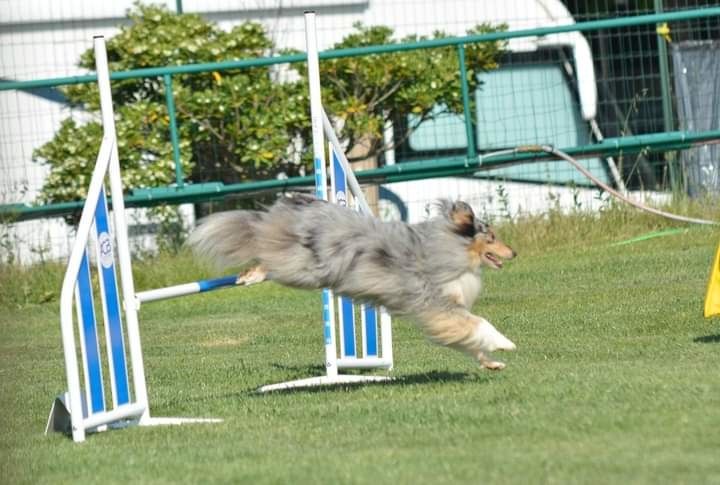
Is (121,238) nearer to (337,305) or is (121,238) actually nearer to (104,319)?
(104,319)

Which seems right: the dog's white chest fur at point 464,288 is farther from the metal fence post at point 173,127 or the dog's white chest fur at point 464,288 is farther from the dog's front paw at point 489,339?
the metal fence post at point 173,127

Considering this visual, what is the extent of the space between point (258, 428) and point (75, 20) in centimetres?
893

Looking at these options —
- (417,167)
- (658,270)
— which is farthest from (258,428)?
(417,167)

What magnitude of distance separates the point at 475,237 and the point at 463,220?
111mm

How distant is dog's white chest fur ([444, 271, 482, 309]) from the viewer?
7719 mm

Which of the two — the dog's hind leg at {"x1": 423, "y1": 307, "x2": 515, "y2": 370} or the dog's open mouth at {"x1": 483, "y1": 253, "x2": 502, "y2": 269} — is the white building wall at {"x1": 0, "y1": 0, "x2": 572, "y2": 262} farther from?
the dog's hind leg at {"x1": 423, "y1": 307, "x2": 515, "y2": 370}

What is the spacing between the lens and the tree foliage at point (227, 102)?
14.0m

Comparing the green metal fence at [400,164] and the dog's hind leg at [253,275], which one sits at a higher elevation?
the green metal fence at [400,164]

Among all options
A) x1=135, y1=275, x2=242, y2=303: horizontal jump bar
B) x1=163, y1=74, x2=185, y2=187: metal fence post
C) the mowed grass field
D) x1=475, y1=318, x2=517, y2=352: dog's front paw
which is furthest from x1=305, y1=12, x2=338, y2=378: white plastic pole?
x1=163, y1=74, x2=185, y2=187: metal fence post

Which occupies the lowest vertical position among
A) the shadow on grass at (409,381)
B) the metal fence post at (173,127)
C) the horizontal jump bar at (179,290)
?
the shadow on grass at (409,381)

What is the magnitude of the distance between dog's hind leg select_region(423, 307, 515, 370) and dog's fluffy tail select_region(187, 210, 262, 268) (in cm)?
103

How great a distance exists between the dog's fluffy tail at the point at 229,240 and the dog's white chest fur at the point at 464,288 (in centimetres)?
106

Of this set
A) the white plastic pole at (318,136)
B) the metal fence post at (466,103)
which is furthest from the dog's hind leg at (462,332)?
the metal fence post at (466,103)

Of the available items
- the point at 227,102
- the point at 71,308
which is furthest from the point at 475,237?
the point at 227,102
